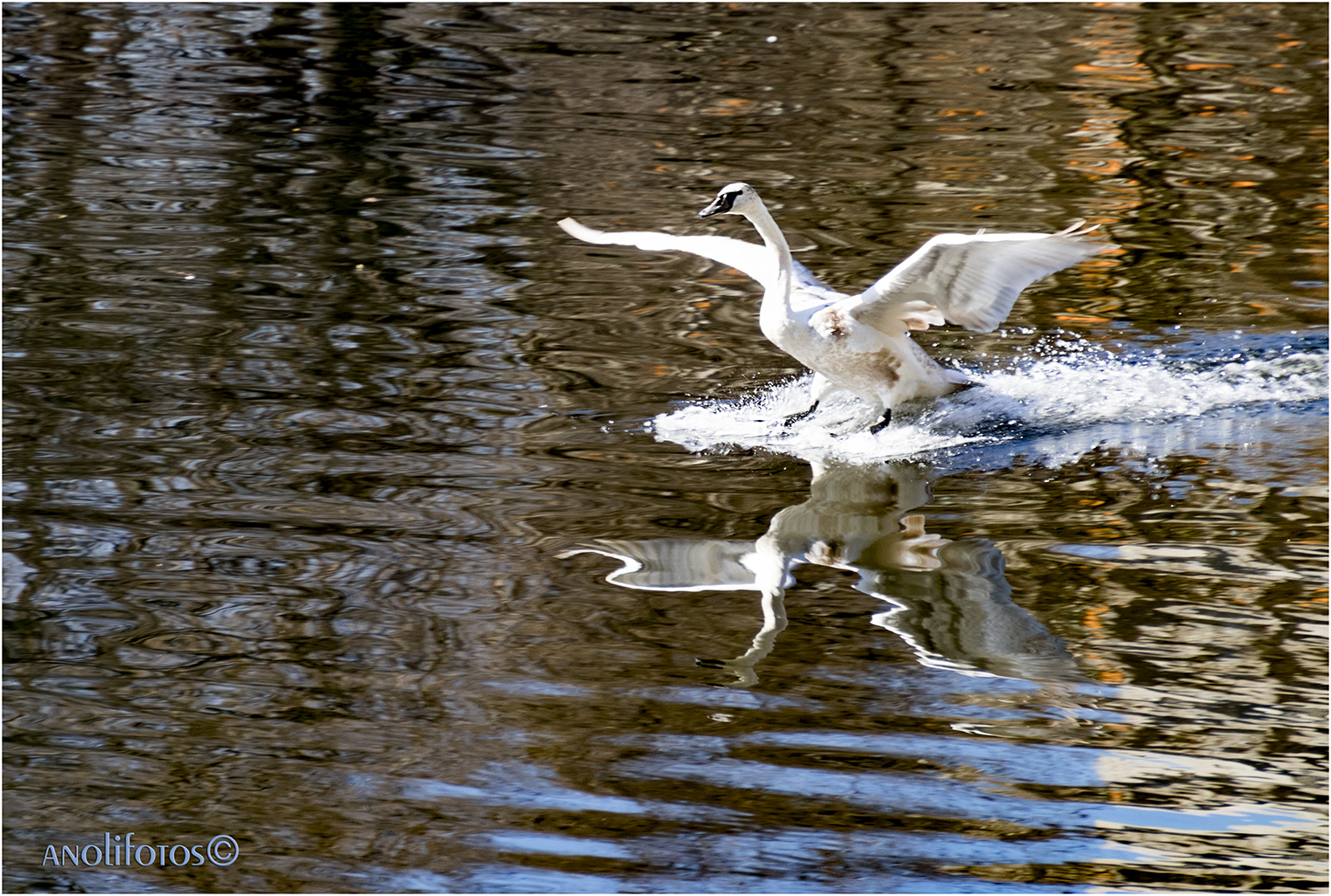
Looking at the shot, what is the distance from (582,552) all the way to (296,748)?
58.1 inches

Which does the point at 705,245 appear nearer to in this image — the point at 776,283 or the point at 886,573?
the point at 776,283

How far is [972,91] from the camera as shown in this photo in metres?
13.1

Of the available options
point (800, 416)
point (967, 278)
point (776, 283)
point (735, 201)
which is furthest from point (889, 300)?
point (800, 416)

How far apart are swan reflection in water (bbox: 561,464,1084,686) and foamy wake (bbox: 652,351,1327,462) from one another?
0.54 meters

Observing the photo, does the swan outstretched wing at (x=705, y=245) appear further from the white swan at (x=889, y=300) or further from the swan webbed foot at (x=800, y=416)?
the swan webbed foot at (x=800, y=416)

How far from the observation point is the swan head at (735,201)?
20.9 ft

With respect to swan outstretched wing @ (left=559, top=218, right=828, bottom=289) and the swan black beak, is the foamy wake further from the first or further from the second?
the swan black beak

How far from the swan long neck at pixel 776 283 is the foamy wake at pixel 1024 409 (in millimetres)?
532

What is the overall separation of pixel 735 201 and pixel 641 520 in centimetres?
151

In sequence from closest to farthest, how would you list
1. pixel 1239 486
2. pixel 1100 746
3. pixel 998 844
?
pixel 998 844
pixel 1100 746
pixel 1239 486

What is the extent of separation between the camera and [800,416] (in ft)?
23.2

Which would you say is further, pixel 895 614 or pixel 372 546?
pixel 372 546

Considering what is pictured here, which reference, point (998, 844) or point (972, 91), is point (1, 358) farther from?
point (972, 91)

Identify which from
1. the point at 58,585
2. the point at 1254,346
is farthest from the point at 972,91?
the point at 58,585
